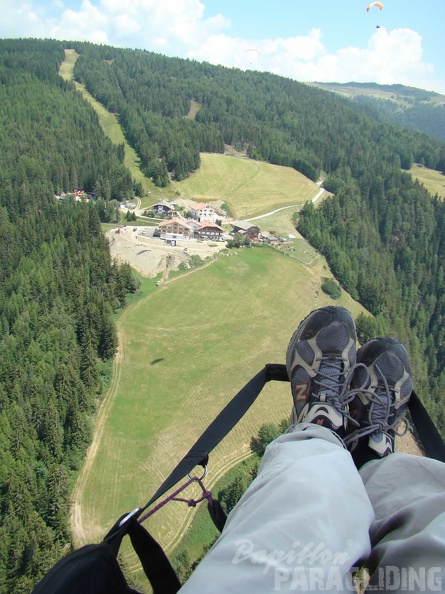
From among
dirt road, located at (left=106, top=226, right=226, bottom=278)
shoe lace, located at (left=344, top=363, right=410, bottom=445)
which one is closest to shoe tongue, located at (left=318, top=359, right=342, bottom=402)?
shoe lace, located at (left=344, top=363, right=410, bottom=445)

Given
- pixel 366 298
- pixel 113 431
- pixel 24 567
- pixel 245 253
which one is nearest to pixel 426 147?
pixel 366 298

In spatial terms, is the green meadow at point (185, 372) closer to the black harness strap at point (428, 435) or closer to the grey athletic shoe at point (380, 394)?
the grey athletic shoe at point (380, 394)

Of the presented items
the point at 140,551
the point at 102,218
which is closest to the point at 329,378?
the point at 140,551

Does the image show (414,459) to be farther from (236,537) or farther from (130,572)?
(130,572)

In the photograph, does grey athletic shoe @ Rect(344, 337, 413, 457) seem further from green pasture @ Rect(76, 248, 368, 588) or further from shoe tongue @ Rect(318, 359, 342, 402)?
green pasture @ Rect(76, 248, 368, 588)

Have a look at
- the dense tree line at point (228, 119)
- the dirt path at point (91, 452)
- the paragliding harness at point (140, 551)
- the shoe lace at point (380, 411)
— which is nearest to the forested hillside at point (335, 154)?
the dense tree line at point (228, 119)

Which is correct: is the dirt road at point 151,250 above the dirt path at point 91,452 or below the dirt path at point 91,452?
above

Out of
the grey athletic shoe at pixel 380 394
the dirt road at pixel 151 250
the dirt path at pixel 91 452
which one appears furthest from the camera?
the dirt road at pixel 151 250
